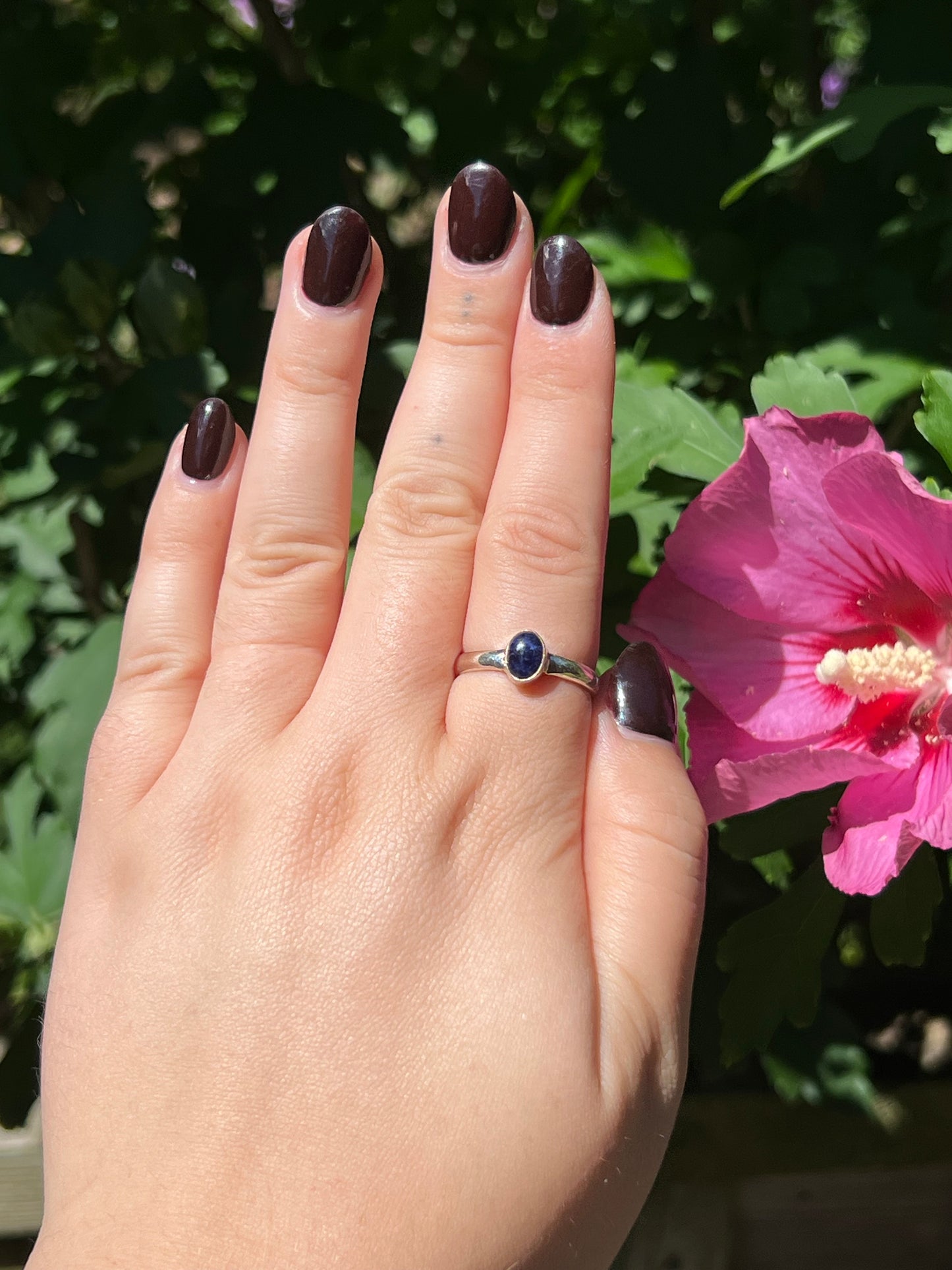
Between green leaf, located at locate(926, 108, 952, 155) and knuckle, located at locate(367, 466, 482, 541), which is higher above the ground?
green leaf, located at locate(926, 108, 952, 155)

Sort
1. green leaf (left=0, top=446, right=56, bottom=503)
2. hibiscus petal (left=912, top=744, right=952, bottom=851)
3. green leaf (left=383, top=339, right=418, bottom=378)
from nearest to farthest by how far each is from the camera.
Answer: hibiscus petal (left=912, top=744, right=952, bottom=851) < green leaf (left=383, top=339, right=418, bottom=378) < green leaf (left=0, top=446, right=56, bottom=503)

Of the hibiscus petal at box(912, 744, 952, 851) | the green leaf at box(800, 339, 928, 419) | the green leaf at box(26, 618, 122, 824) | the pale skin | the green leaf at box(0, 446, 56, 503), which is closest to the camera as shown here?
the pale skin

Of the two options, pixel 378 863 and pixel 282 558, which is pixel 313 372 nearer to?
pixel 282 558

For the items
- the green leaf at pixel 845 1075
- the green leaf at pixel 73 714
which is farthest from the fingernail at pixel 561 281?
the green leaf at pixel 845 1075

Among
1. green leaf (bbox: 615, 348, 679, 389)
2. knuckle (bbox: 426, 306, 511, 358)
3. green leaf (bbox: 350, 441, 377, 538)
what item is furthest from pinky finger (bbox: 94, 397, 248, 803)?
green leaf (bbox: 615, 348, 679, 389)

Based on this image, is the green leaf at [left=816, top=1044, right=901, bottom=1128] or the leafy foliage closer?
the leafy foliage

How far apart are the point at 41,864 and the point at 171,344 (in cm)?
79

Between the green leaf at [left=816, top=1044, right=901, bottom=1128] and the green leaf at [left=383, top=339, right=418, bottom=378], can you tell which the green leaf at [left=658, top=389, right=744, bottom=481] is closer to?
the green leaf at [left=383, top=339, right=418, bottom=378]

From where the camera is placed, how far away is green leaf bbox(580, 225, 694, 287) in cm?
146

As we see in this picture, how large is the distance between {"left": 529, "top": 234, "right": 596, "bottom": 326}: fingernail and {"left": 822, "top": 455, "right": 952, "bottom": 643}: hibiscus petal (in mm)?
288

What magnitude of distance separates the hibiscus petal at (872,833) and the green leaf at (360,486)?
0.63 metres

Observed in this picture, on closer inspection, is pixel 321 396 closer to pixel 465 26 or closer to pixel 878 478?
pixel 878 478

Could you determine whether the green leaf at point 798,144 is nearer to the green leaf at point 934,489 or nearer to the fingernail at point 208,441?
the green leaf at point 934,489

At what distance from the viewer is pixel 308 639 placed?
1135 mm
